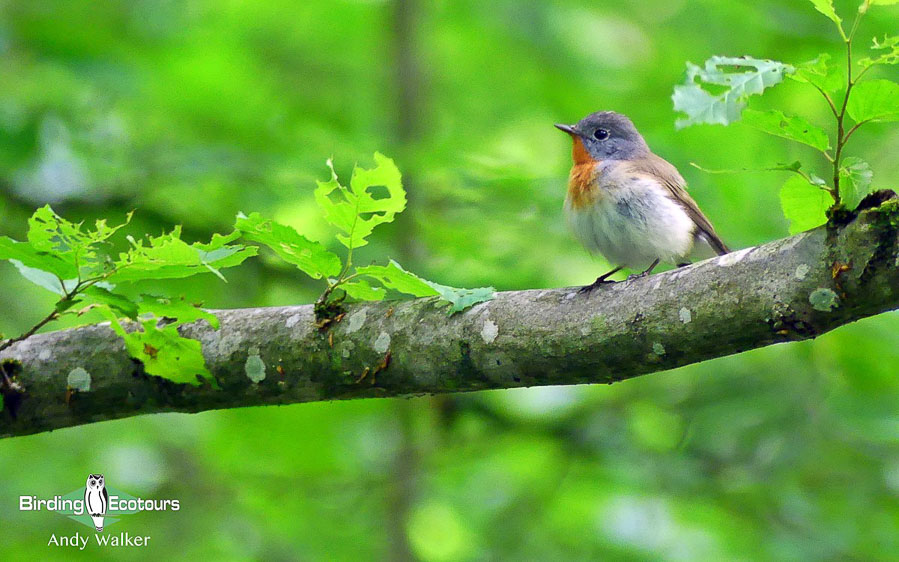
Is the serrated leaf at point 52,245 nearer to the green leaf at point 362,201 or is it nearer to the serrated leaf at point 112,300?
the serrated leaf at point 112,300

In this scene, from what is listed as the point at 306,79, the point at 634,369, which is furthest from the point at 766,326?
the point at 306,79

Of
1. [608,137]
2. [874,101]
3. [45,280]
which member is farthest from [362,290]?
[608,137]

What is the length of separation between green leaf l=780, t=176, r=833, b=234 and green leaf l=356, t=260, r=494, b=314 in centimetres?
103

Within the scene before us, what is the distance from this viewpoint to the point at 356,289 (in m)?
3.01

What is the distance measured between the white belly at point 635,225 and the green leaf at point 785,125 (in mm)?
2280

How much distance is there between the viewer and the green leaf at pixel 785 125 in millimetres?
2289

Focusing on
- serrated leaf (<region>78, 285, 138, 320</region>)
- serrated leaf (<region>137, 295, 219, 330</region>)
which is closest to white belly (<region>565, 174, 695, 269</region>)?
serrated leaf (<region>137, 295, 219, 330</region>)

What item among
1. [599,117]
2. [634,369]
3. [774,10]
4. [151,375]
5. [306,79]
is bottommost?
[634,369]

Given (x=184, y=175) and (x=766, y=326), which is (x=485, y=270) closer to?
(x=184, y=175)

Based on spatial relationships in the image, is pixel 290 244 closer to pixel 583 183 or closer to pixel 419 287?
pixel 419 287

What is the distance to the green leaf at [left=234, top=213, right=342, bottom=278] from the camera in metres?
2.68

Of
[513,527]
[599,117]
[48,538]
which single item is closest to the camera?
[599,117]

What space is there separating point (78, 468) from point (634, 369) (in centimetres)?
631

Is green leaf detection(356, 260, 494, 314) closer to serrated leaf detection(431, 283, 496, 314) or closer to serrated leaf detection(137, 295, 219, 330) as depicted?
serrated leaf detection(431, 283, 496, 314)
